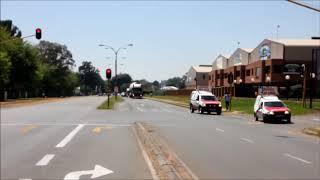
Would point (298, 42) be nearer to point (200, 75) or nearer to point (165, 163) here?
point (200, 75)

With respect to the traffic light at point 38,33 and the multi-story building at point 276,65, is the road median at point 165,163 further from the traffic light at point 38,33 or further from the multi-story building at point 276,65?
the multi-story building at point 276,65

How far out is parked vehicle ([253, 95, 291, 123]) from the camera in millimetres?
40250

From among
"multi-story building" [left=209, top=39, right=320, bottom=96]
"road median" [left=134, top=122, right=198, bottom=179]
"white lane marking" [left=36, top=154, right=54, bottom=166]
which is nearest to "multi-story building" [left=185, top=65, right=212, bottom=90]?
"multi-story building" [left=209, top=39, right=320, bottom=96]

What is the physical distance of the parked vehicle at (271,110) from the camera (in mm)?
40250

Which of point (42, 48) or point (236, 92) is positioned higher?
point (42, 48)

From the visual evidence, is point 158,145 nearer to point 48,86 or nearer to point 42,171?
point 42,171

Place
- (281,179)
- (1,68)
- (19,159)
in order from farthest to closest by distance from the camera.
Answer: (1,68) → (19,159) → (281,179)

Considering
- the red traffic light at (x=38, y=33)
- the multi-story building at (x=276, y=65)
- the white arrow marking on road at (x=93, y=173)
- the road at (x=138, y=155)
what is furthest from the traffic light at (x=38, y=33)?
the multi-story building at (x=276, y=65)

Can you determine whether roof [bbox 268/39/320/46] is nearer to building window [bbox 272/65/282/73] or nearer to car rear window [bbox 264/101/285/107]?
building window [bbox 272/65/282/73]

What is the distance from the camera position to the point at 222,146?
70.0ft

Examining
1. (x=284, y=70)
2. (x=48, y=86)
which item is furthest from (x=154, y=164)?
(x=48, y=86)

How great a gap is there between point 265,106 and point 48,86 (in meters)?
132

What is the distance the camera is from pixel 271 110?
4041 centimetres

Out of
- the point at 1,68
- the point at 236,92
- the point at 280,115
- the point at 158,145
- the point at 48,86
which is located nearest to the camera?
the point at 158,145
